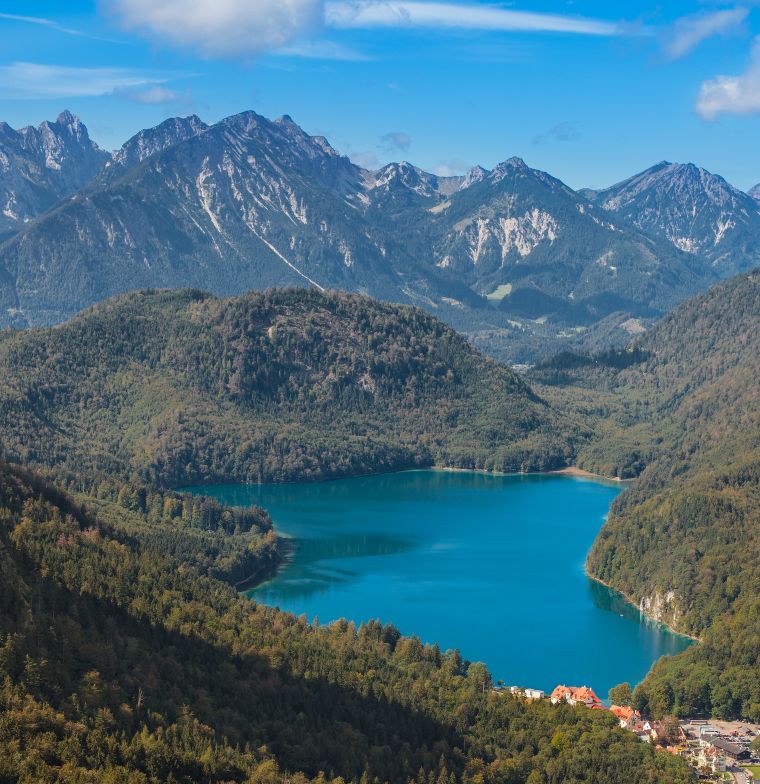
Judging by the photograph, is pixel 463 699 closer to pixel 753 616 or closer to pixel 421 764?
pixel 421 764

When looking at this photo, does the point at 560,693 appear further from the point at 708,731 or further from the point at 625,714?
the point at 708,731

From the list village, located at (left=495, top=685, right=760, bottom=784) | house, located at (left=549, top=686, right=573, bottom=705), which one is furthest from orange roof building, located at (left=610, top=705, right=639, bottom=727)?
house, located at (left=549, top=686, right=573, bottom=705)

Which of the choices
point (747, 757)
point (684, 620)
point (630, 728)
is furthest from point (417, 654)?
point (684, 620)

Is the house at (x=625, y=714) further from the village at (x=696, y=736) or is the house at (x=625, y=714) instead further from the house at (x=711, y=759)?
the house at (x=711, y=759)

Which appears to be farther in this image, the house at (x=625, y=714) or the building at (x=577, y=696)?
the building at (x=577, y=696)

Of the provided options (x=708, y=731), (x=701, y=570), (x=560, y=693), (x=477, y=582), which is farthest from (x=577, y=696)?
(x=477, y=582)

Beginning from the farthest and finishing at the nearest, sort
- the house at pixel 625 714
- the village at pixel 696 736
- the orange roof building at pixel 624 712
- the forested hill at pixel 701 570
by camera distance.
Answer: the forested hill at pixel 701 570, the orange roof building at pixel 624 712, the house at pixel 625 714, the village at pixel 696 736

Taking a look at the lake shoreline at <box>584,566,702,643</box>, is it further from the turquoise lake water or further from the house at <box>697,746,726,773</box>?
the house at <box>697,746,726,773</box>

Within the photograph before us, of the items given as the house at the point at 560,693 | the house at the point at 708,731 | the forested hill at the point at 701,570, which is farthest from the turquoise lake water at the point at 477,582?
the house at the point at 708,731
